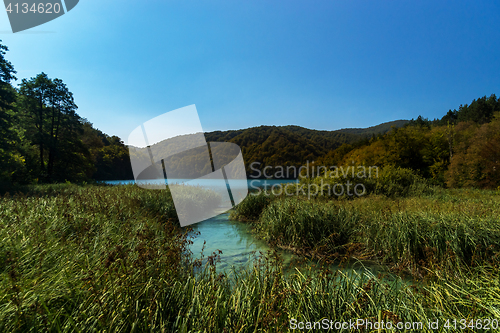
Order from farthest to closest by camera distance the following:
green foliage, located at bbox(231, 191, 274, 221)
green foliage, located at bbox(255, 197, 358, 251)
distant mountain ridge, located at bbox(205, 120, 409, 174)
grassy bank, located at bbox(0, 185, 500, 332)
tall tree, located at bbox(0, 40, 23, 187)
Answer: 1. distant mountain ridge, located at bbox(205, 120, 409, 174)
2. tall tree, located at bbox(0, 40, 23, 187)
3. green foliage, located at bbox(231, 191, 274, 221)
4. green foliage, located at bbox(255, 197, 358, 251)
5. grassy bank, located at bbox(0, 185, 500, 332)

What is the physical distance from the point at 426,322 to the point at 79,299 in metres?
3.21

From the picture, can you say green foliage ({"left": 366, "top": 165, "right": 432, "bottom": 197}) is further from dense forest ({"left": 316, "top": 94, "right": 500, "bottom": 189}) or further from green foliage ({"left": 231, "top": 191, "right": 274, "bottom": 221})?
green foliage ({"left": 231, "top": 191, "right": 274, "bottom": 221})

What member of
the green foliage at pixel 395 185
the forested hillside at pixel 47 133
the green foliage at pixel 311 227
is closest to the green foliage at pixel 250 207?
the green foliage at pixel 311 227

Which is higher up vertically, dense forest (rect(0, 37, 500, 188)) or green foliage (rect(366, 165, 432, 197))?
dense forest (rect(0, 37, 500, 188))

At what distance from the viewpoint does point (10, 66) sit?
596 inches

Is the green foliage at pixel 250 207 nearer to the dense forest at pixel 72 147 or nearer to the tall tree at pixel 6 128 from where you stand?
the dense forest at pixel 72 147

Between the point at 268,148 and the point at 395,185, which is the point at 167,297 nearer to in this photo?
the point at 395,185

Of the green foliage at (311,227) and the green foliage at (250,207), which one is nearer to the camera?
the green foliage at (311,227)

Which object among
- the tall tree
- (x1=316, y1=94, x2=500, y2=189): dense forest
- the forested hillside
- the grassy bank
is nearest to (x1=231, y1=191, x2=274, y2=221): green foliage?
the grassy bank

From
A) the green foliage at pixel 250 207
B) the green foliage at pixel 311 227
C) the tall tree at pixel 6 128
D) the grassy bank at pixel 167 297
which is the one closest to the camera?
the grassy bank at pixel 167 297

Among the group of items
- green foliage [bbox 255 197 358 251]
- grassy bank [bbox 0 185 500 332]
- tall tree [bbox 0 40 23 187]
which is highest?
tall tree [bbox 0 40 23 187]

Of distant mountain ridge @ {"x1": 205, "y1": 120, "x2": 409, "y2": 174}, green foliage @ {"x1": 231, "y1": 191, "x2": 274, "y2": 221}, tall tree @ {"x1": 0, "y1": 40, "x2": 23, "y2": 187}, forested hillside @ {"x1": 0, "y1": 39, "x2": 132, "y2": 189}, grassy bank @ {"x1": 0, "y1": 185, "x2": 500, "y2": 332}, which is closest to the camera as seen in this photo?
grassy bank @ {"x1": 0, "y1": 185, "x2": 500, "y2": 332}

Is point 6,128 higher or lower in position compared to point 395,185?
higher

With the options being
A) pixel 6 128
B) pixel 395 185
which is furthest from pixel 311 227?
pixel 6 128
